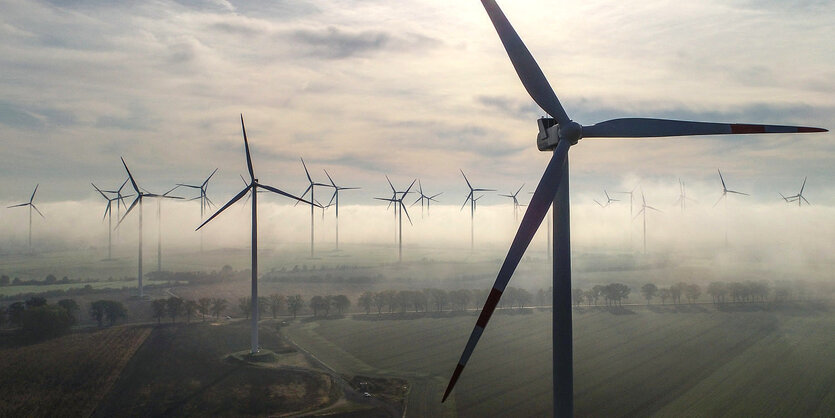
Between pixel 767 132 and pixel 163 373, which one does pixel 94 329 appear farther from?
pixel 767 132

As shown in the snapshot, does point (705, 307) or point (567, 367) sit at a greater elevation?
point (567, 367)

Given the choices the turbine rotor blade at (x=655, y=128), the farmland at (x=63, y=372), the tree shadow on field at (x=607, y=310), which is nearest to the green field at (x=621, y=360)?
the tree shadow on field at (x=607, y=310)

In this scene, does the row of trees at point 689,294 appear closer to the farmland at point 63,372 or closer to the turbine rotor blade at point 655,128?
the farmland at point 63,372

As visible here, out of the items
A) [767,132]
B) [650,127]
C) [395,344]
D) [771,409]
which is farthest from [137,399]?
[771,409]

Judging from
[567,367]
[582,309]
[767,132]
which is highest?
[767,132]

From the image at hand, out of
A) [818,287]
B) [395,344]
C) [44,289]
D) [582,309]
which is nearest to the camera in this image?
[395,344]
